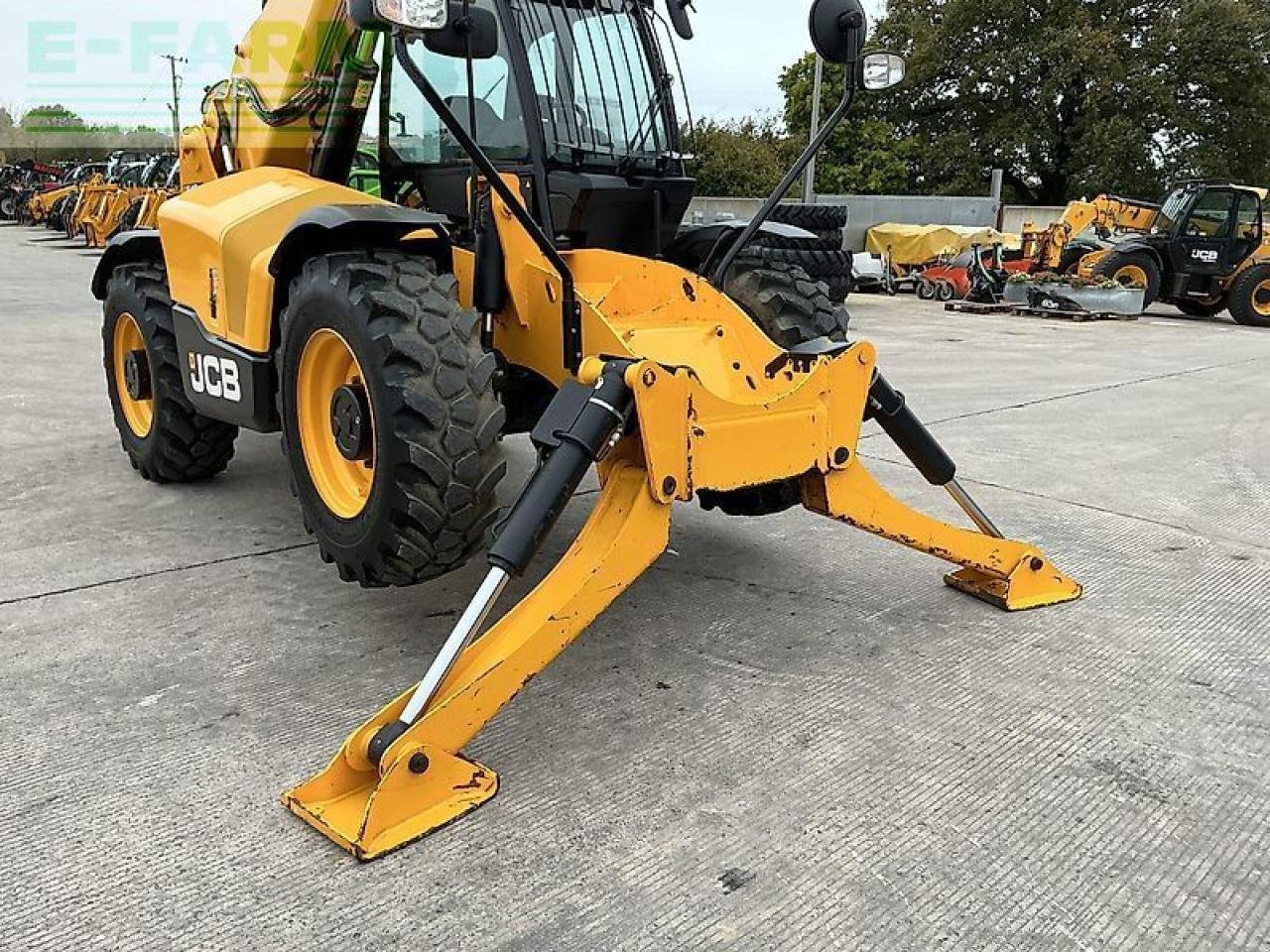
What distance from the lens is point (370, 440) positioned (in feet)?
10.5

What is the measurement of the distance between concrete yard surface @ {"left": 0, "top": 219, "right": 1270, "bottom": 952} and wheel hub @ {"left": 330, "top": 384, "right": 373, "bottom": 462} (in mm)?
602

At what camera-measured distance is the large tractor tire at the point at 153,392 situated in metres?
4.78

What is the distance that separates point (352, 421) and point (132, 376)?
242 cm

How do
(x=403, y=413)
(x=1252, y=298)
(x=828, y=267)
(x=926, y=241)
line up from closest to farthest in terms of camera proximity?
(x=403, y=413) < (x=828, y=267) < (x=1252, y=298) < (x=926, y=241)

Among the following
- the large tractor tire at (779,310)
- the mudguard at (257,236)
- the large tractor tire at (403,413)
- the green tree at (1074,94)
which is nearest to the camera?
the large tractor tire at (403,413)

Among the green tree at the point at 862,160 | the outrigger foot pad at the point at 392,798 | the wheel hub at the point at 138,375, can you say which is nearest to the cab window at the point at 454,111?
the wheel hub at the point at 138,375

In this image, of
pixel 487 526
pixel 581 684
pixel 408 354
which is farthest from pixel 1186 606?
pixel 408 354

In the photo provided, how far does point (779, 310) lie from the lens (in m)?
4.04

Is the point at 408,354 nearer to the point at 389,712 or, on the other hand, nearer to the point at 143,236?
the point at 389,712

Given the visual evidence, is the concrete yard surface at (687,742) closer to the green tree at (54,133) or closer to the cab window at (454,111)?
the cab window at (454,111)

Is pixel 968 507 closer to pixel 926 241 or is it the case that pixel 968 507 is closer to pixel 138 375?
pixel 138 375

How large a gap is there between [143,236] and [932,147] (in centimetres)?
3163

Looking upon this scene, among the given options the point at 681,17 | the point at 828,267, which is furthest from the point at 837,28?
the point at 828,267

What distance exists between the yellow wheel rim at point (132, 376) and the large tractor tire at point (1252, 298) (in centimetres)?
1551
